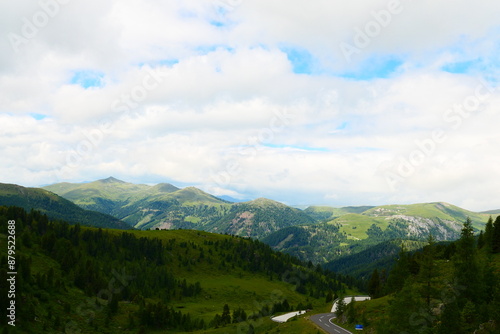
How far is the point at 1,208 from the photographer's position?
160 meters

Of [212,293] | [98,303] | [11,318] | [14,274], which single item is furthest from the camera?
[212,293]

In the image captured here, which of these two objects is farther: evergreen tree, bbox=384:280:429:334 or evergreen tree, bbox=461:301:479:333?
evergreen tree, bbox=384:280:429:334

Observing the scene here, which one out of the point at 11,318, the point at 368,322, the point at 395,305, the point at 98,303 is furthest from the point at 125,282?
the point at 395,305

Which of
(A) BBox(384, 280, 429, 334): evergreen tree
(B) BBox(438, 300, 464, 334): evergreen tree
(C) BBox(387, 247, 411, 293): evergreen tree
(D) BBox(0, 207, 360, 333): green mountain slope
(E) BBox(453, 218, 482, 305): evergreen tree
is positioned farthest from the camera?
(C) BBox(387, 247, 411, 293): evergreen tree

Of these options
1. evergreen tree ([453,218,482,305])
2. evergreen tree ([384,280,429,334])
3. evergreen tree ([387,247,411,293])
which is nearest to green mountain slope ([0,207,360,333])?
evergreen tree ([387,247,411,293])

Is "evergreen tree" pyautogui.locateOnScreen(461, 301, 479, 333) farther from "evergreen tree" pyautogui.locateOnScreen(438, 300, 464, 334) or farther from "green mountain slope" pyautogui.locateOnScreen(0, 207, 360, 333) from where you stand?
"green mountain slope" pyautogui.locateOnScreen(0, 207, 360, 333)

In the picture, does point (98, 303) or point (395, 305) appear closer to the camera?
point (395, 305)

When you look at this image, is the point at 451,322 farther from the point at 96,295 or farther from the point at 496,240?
the point at 96,295

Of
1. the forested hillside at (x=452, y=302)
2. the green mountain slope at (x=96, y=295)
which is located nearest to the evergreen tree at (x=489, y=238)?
the forested hillside at (x=452, y=302)

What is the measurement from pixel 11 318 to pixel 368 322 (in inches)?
3128

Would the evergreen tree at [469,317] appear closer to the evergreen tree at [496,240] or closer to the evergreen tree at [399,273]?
the evergreen tree at [399,273]

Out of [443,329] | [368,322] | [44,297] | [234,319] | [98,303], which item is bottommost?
[234,319]

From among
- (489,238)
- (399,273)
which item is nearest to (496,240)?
(489,238)

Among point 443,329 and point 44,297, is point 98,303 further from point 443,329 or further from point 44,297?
point 443,329
